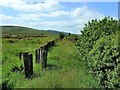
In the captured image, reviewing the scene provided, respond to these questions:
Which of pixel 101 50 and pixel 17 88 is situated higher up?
pixel 101 50

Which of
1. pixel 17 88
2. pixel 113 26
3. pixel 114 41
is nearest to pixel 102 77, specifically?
pixel 114 41

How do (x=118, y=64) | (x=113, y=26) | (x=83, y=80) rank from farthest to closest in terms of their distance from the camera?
1. (x=113, y=26)
2. (x=83, y=80)
3. (x=118, y=64)

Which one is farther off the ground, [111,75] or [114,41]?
[114,41]

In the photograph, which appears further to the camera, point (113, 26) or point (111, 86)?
point (113, 26)

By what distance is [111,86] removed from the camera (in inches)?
544

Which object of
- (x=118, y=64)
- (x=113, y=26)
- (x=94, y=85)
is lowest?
(x=94, y=85)

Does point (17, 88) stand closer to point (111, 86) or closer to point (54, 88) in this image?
point (54, 88)

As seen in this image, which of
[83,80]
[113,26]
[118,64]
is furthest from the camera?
[113,26]

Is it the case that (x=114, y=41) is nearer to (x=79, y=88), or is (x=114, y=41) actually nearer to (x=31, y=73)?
(x=79, y=88)

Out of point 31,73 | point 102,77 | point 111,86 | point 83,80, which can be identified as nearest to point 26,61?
point 31,73

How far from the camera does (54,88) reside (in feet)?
45.3

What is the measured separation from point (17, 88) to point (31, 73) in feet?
11.5

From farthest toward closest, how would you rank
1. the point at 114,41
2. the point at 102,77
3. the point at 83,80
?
the point at 83,80 → the point at 102,77 → the point at 114,41

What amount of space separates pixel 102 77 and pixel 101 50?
4.09ft
